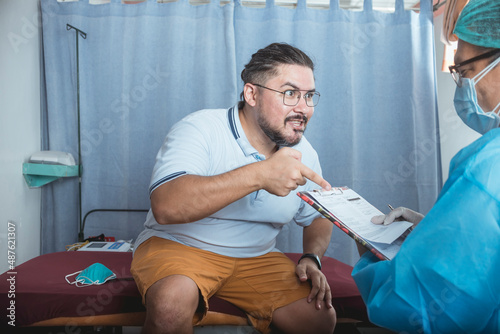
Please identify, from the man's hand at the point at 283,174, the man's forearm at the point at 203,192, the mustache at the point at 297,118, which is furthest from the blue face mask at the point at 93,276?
the mustache at the point at 297,118

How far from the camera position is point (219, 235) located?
1.33m

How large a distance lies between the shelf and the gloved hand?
1.70 meters

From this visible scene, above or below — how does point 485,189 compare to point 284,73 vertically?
below

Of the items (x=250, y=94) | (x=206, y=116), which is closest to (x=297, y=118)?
(x=250, y=94)

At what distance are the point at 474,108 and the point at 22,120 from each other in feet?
6.86

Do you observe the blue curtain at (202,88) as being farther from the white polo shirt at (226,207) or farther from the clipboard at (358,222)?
the clipboard at (358,222)

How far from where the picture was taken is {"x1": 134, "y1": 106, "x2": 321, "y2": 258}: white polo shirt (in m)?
1.27

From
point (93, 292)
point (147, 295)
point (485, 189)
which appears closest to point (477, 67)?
point (485, 189)

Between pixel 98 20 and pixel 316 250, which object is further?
pixel 98 20

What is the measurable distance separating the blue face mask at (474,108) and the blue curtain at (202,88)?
1.26m

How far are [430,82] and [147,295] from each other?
2.06 m

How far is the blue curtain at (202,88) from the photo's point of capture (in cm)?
232

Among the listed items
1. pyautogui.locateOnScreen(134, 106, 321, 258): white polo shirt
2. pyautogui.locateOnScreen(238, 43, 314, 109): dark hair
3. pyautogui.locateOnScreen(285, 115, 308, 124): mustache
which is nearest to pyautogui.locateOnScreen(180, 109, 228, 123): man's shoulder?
pyautogui.locateOnScreen(134, 106, 321, 258): white polo shirt

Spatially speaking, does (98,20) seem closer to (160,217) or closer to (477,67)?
(160,217)
